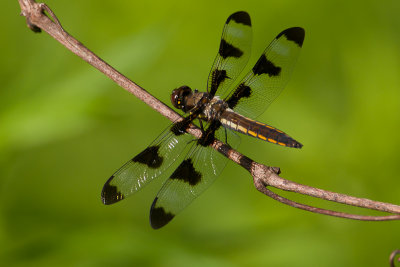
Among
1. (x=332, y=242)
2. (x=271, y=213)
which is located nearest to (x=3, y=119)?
(x=271, y=213)

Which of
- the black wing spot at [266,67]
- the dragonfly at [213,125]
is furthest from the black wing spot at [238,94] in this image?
the black wing spot at [266,67]

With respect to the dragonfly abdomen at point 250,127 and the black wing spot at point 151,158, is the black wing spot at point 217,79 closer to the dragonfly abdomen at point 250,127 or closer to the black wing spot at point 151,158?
the dragonfly abdomen at point 250,127

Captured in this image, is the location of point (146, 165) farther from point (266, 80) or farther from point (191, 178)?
point (266, 80)

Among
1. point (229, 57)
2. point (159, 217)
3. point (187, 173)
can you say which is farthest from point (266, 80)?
point (159, 217)

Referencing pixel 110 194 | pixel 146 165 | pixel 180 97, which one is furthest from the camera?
pixel 180 97

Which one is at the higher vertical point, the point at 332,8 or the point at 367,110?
the point at 332,8

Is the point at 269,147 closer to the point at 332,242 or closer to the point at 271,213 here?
the point at 271,213
